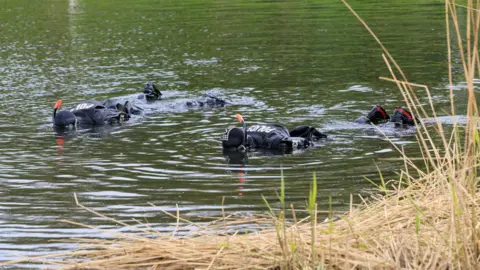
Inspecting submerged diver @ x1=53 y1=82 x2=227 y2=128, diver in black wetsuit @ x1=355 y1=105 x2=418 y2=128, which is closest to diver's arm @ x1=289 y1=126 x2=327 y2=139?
diver in black wetsuit @ x1=355 y1=105 x2=418 y2=128

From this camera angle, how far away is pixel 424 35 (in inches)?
983

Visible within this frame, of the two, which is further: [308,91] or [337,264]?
[308,91]

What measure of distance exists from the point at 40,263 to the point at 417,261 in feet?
10.0

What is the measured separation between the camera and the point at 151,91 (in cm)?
1634

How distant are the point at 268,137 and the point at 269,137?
0.02 m

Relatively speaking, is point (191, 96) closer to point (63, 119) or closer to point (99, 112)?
point (99, 112)

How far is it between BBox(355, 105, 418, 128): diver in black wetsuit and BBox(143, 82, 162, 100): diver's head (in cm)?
464

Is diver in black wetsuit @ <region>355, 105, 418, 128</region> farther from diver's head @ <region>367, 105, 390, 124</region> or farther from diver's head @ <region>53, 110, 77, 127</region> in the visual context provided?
diver's head @ <region>53, 110, 77, 127</region>

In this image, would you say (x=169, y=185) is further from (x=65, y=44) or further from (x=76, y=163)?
(x=65, y=44)

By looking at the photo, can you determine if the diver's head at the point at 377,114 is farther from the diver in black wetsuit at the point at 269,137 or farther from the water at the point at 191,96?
the diver in black wetsuit at the point at 269,137

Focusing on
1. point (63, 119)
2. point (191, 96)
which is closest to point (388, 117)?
point (191, 96)

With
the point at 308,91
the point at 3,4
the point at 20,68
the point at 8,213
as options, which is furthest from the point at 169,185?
the point at 3,4

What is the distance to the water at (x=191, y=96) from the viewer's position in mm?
9211

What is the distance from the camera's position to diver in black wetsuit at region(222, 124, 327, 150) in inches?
461
